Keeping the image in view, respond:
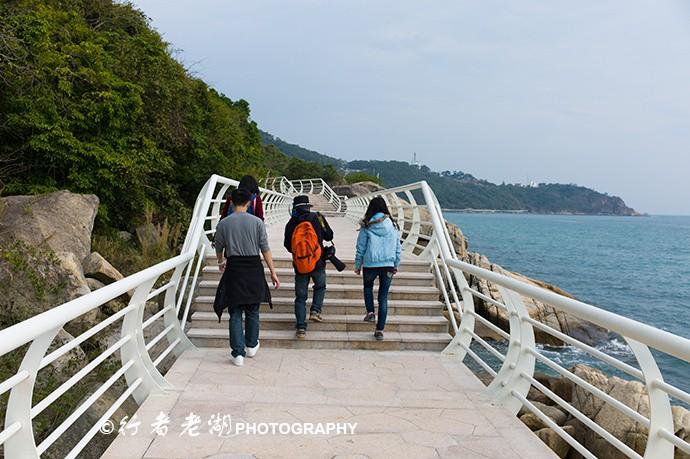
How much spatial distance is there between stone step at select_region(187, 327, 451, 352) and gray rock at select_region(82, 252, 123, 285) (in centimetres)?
230

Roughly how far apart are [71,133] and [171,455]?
26.9ft

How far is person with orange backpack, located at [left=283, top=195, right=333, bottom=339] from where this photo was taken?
550 centimetres

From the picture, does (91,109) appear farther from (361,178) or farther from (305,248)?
(361,178)

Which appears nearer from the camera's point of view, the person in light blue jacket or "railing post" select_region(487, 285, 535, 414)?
"railing post" select_region(487, 285, 535, 414)

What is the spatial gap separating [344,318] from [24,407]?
4058mm

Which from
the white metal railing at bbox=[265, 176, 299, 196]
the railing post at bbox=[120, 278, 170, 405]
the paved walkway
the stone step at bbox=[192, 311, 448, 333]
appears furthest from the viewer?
the white metal railing at bbox=[265, 176, 299, 196]

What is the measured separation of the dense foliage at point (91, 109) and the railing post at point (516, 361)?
26.4 ft

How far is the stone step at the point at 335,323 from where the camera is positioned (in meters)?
5.86

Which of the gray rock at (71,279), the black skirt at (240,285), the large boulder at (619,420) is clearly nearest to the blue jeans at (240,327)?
the black skirt at (240,285)

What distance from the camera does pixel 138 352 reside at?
3904 mm

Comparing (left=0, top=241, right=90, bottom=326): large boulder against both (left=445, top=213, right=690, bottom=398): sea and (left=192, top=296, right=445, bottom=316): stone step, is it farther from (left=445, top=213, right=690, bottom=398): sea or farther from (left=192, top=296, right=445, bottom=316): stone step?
(left=445, top=213, right=690, bottom=398): sea

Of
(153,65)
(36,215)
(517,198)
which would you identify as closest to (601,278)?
(153,65)

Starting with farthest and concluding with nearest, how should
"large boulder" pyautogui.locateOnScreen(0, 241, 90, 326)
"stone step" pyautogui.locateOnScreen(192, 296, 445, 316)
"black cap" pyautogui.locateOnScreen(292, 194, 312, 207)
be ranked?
"stone step" pyautogui.locateOnScreen(192, 296, 445, 316)
"large boulder" pyautogui.locateOnScreen(0, 241, 90, 326)
"black cap" pyautogui.locateOnScreen(292, 194, 312, 207)

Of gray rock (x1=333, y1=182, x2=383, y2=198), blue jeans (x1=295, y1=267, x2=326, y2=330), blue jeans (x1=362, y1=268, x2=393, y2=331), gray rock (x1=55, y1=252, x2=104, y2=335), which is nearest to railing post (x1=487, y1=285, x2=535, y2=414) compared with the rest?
blue jeans (x1=362, y1=268, x2=393, y2=331)
